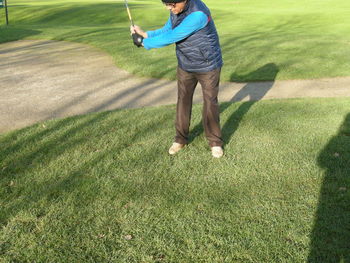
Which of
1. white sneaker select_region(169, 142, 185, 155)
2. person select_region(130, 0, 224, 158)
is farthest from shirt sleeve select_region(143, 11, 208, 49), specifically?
white sneaker select_region(169, 142, 185, 155)

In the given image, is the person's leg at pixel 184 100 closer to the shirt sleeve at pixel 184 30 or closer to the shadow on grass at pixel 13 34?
the shirt sleeve at pixel 184 30

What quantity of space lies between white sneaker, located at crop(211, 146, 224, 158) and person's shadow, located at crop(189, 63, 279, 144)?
1.37 ft

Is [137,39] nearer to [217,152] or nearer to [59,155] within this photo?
[217,152]

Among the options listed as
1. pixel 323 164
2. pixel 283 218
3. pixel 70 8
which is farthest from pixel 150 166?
pixel 70 8

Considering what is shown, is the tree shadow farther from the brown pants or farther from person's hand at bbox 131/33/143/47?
the brown pants

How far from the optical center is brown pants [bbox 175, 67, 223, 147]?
4.33 m

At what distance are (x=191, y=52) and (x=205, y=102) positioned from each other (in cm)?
69

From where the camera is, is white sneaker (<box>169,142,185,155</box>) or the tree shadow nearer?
white sneaker (<box>169,142,185,155</box>)

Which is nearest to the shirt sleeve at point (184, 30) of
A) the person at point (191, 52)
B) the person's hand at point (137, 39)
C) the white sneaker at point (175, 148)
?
the person at point (191, 52)

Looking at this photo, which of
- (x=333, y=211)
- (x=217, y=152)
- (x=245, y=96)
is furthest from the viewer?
(x=245, y=96)

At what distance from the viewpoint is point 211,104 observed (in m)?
4.47

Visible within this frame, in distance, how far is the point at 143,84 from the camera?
8273 mm

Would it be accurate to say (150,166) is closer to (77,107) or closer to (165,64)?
(77,107)

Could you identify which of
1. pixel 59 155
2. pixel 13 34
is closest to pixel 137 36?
→ pixel 59 155
